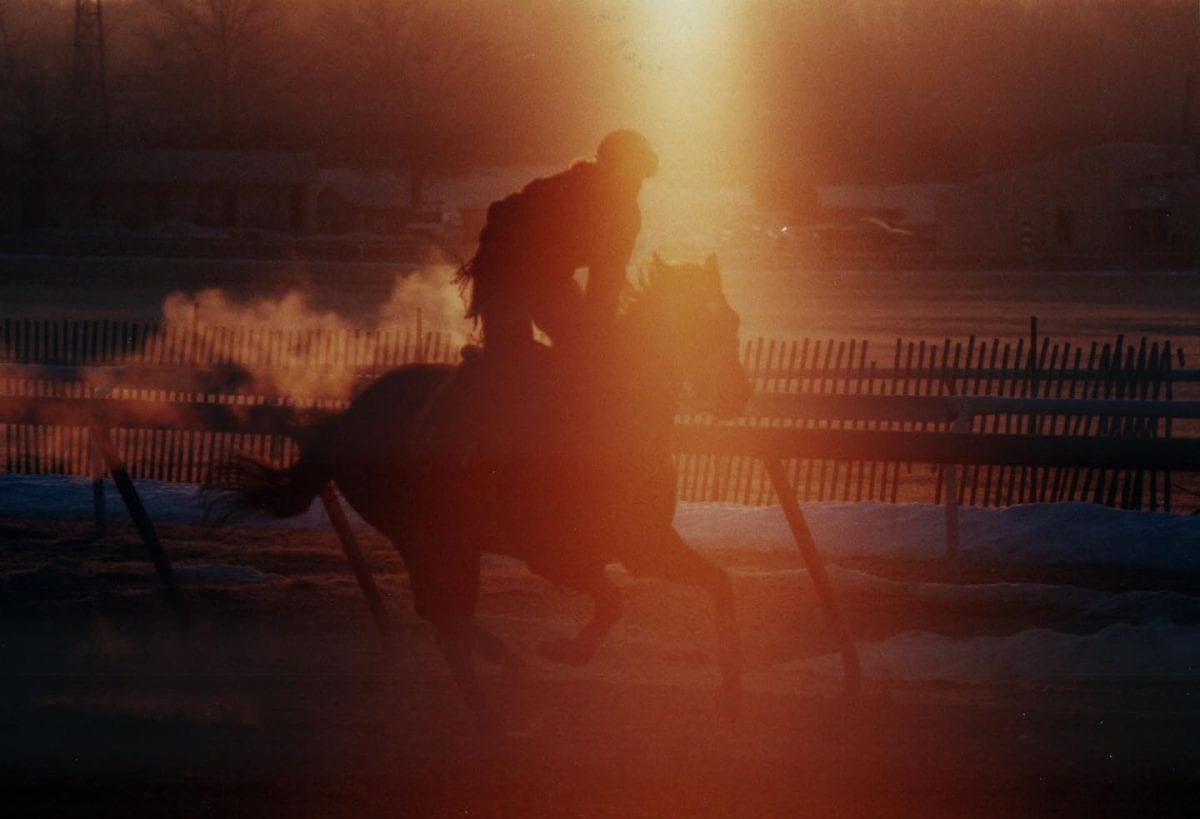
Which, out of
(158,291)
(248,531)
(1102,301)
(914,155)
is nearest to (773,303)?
(1102,301)

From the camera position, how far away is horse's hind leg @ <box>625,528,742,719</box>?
576cm

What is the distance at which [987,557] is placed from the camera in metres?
10.5

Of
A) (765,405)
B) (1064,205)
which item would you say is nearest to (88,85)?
(1064,205)

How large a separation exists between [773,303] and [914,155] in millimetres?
52105

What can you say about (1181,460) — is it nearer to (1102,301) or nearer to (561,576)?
(561,576)

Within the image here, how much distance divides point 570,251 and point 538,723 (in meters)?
1.53

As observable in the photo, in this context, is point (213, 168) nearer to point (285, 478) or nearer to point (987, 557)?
point (987, 557)

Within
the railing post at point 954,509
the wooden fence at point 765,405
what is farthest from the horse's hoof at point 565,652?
the wooden fence at point 765,405

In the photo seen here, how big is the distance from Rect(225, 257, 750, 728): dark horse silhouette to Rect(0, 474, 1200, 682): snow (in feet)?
3.62

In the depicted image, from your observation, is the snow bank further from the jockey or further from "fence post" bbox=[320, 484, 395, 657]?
the jockey

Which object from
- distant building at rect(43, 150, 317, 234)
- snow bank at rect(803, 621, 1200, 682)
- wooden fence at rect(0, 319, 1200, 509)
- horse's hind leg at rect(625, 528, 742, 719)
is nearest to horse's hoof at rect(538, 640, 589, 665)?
horse's hind leg at rect(625, 528, 742, 719)

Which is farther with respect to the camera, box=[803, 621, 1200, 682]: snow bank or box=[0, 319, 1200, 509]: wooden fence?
box=[0, 319, 1200, 509]: wooden fence

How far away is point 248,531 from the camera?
11594 millimetres

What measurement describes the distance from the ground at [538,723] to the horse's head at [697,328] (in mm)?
1101
